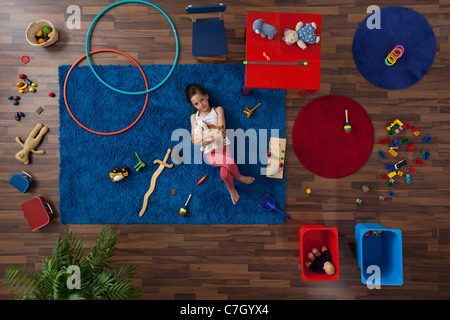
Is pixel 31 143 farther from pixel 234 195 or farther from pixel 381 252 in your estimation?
pixel 381 252

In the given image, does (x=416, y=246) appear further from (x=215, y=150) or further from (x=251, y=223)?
(x=215, y=150)

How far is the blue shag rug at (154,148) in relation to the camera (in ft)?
7.55

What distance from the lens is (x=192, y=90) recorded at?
2.16 metres

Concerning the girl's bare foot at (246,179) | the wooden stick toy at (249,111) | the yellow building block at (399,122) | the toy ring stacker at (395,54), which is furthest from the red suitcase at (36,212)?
the toy ring stacker at (395,54)

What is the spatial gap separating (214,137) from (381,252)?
5.16 feet

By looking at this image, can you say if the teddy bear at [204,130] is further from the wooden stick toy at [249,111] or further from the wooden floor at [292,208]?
the wooden floor at [292,208]

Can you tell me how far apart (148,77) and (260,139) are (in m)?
1.05

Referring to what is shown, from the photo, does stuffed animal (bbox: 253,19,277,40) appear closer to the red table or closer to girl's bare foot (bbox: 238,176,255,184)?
the red table

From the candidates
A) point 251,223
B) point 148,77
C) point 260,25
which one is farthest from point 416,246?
point 148,77

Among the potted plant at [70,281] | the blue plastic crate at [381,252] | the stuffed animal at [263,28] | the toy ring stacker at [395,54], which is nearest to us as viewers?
the potted plant at [70,281]

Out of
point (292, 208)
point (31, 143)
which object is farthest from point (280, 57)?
point (31, 143)

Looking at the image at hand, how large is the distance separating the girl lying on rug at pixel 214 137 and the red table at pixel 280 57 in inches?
15.5

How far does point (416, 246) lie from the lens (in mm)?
2293

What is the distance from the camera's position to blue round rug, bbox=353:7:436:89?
2.29 metres
